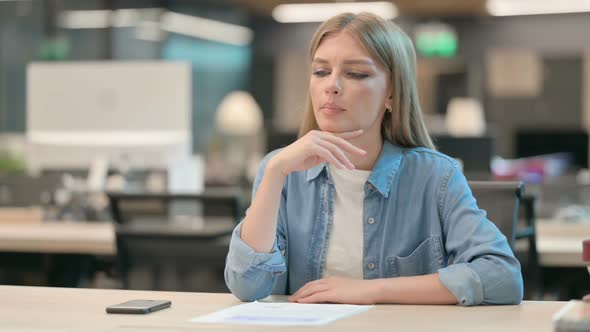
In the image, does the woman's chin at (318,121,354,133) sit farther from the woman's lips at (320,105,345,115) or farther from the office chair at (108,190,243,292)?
the office chair at (108,190,243,292)

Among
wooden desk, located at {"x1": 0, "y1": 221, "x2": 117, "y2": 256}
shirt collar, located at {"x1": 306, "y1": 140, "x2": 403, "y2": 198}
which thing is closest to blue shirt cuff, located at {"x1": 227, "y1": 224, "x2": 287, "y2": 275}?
A: shirt collar, located at {"x1": 306, "y1": 140, "x2": 403, "y2": 198}

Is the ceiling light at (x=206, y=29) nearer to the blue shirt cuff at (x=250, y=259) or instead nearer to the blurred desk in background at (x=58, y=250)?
the blurred desk in background at (x=58, y=250)

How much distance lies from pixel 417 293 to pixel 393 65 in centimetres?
54

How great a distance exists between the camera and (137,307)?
5.72 feet

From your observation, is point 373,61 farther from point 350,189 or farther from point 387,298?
point 387,298

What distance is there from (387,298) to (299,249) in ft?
1.09

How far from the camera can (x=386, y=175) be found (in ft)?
6.97

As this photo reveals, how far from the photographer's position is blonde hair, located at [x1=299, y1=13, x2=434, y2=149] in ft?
6.92

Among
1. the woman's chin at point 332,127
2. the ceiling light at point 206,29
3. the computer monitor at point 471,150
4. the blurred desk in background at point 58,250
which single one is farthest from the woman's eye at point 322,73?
the ceiling light at point 206,29

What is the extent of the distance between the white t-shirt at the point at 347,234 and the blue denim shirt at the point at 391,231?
16mm

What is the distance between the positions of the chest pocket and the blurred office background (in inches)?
24.4

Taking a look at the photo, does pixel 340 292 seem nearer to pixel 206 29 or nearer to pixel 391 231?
pixel 391 231

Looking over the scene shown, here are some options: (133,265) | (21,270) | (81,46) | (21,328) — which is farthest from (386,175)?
(81,46)

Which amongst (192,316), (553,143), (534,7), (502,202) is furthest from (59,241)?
(553,143)
